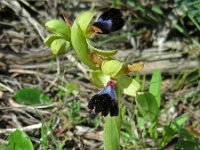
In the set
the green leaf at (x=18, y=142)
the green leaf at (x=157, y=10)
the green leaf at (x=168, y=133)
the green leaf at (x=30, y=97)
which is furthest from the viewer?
the green leaf at (x=157, y=10)

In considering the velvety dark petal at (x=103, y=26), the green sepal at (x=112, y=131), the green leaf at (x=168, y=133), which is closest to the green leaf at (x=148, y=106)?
the green leaf at (x=168, y=133)

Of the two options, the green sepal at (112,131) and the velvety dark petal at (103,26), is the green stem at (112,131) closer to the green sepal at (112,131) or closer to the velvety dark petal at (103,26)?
the green sepal at (112,131)

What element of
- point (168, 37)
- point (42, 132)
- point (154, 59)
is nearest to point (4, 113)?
point (42, 132)

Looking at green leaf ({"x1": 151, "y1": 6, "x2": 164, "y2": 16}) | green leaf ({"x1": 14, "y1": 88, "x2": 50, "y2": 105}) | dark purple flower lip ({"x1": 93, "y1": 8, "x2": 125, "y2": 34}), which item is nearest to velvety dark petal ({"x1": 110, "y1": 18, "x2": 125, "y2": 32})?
dark purple flower lip ({"x1": 93, "y1": 8, "x2": 125, "y2": 34})

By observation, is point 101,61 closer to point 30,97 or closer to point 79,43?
point 79,43

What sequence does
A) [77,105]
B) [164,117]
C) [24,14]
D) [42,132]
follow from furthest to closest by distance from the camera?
[24,14], [164,117], [77,105], [42,132]

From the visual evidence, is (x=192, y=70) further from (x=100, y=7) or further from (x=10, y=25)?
(x=10, y=25)
